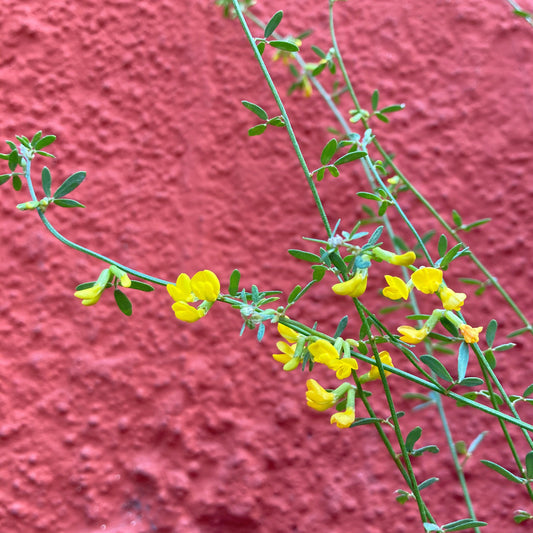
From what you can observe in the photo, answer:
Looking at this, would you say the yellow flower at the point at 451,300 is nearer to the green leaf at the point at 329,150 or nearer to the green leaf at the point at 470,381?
the green leaf at the point at 470,381

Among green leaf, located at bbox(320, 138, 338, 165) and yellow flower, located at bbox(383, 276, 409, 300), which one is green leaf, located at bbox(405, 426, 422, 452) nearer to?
yellow flower, located at bbox(383, 276, 409, 300)

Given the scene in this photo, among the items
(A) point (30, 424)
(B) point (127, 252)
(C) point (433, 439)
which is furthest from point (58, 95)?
(C) point (433, 439)

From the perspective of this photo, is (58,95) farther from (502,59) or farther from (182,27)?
(502,59)

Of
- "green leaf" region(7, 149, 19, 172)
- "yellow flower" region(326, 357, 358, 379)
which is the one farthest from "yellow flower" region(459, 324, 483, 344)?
"green leaf" region(7, 149, 19, 172)

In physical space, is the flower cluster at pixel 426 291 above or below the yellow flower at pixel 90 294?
above

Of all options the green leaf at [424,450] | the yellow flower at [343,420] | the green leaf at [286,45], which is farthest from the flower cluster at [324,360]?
the green leaf at [286,45]

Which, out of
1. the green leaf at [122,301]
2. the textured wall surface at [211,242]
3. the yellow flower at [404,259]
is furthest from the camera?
the textured wall surface at [211,242]

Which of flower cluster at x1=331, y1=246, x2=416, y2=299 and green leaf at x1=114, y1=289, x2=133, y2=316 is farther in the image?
green leaf at x1=114, y1=289, x2=133, y2=316
